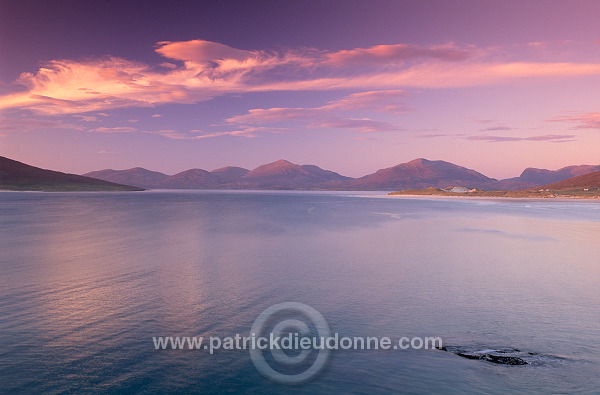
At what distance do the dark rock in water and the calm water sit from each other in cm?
46

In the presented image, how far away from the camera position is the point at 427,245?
3672 cm

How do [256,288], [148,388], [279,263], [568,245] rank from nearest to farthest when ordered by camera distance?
[148,388], [256,288], [279,263], [568,245]

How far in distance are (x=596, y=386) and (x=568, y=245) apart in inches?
1221

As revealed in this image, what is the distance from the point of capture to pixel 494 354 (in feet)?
38.3

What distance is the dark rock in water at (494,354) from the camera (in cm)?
1122

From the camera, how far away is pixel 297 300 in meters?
17.7

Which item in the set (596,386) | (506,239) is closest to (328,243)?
(506,239)

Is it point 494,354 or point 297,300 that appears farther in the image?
point 297,300

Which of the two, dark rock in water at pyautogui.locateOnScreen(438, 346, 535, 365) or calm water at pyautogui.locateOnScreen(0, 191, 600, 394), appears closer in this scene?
calm water at pyautogui.locateOnScreen(0, 191, 600, 394)

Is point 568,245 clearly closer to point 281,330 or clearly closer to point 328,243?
point 328,243

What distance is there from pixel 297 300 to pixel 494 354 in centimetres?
817

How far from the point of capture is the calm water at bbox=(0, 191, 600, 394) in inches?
403

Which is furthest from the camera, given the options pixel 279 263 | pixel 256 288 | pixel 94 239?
pixel 94 239

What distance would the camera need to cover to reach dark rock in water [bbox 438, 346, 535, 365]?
11219 mm
